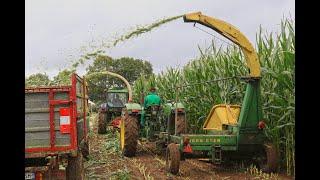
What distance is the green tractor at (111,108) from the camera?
61.3 feet

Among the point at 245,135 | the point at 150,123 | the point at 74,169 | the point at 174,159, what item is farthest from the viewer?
the point at 150,123

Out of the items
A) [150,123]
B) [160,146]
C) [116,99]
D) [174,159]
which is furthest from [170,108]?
[116,99]

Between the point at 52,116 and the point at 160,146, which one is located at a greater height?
the point at 52,116

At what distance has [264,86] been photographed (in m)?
9.01

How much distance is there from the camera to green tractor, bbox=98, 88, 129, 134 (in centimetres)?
1867

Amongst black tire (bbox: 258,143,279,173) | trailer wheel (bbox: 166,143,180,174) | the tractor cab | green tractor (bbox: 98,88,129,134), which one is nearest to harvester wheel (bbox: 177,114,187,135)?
trailer wheel (bbox: 166,143,180,174)

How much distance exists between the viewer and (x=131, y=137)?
11.1m

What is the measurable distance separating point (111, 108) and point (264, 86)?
10717 mm

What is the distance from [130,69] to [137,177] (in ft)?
144

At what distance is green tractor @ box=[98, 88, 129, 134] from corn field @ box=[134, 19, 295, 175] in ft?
15.2

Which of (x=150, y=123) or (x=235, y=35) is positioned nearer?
(x=235, y=35)

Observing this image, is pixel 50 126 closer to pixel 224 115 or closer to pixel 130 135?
pixel 224 115
